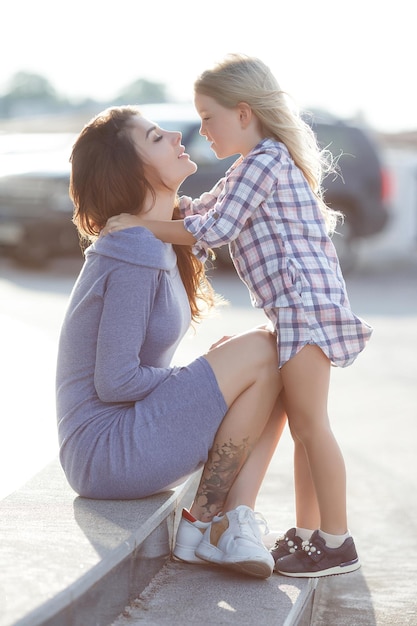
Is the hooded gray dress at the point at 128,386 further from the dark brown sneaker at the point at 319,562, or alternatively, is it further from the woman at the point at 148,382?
the dark brown sneaker at the point at 319,562

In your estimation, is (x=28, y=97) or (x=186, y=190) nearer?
(x=186, y=190)

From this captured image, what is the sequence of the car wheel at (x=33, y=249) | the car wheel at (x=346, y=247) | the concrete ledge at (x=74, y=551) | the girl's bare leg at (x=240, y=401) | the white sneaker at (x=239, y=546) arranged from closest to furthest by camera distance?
1. the concrete ledge at (x=74, y=551)
2. the white sneaker at (x=239, y=546)
3. the girl's bare leg at (x=240, y=401)
4. the car wheel at (x=33, y=249)
5. the car wheel at (x=346, y=247)

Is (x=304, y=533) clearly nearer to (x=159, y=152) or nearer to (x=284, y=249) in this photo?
(x=284, y=249)

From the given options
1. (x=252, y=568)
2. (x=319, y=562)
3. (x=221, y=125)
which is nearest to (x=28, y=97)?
(x=221, y=125)

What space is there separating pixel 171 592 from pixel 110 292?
0.85 metres

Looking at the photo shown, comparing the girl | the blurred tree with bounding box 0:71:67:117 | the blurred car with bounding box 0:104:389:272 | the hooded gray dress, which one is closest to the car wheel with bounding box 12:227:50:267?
the blurred car with bounding box 0:104:389:272

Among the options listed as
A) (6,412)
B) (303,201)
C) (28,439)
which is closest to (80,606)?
(303,201)

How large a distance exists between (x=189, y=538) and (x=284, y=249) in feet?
2.92

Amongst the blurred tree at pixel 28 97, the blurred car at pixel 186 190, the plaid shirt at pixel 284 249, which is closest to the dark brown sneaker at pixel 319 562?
the plaid shirt at pixel 284 249

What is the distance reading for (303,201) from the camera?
10.4ft

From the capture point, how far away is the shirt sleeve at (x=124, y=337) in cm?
298

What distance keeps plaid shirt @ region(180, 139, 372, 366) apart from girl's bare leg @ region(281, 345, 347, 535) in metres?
0.04

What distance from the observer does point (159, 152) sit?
3188 millimetres

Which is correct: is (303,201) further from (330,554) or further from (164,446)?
(330,554)
